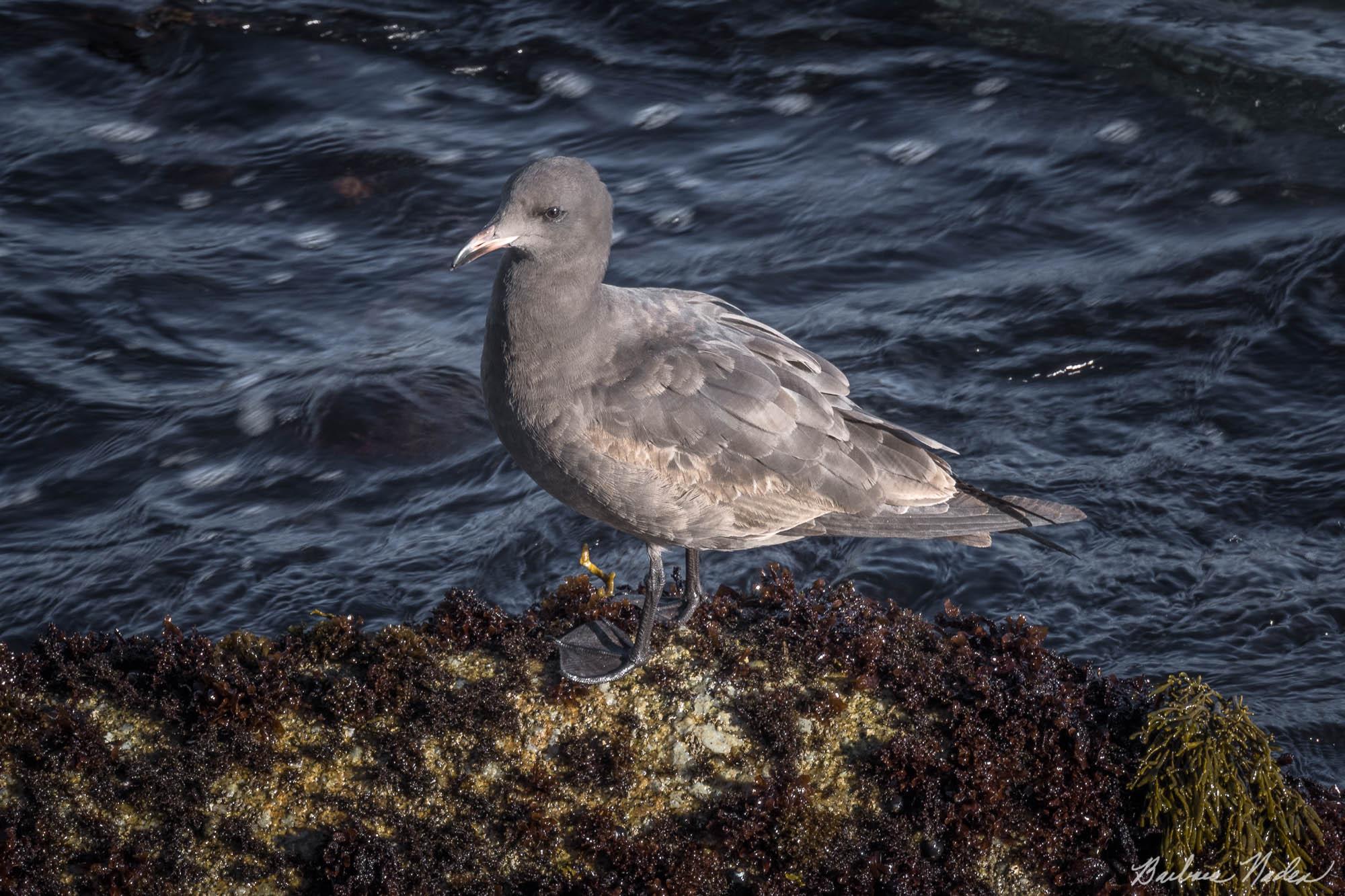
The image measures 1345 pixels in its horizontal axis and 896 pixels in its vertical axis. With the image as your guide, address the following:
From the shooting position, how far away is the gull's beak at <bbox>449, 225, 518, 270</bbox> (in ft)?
14.0

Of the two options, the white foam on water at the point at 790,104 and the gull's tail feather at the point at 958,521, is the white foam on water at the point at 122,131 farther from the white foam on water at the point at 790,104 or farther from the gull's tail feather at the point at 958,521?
the gull's tail feather at the point at 958,521

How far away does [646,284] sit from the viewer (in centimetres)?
845

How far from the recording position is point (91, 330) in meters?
8.16

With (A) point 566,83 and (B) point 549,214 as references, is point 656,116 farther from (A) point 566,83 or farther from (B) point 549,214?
(B) point 549,214

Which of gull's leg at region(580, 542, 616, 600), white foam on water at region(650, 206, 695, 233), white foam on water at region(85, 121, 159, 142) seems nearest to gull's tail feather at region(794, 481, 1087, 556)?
gull's leg at region(580, 542, 616, 600)

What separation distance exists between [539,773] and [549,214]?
1930mm

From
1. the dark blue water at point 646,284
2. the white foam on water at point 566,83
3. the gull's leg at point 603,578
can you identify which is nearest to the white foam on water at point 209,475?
the dark blue water at point 646,284

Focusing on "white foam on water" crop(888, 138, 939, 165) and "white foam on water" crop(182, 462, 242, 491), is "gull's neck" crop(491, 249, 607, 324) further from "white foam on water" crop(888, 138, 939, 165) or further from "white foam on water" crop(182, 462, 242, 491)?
"white foam on water" crop(888, 138, 939, 165)

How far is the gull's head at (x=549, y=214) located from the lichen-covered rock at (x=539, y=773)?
57.0 inches

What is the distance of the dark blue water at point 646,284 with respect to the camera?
242 inches

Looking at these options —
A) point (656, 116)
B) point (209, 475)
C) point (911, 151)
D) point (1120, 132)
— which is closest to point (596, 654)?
point (209, 475)

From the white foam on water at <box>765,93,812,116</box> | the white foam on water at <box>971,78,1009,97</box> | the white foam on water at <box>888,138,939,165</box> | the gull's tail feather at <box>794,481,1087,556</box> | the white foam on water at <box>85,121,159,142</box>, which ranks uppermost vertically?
the gull's tail feather at <box>794,481,1087,556</box>

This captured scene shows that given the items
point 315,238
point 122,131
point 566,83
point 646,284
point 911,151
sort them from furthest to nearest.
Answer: point 566,83, point 122,131, point 911,151, point 315,238, point 646,284

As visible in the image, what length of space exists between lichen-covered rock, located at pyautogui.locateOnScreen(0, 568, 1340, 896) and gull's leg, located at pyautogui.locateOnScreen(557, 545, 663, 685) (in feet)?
0.20
